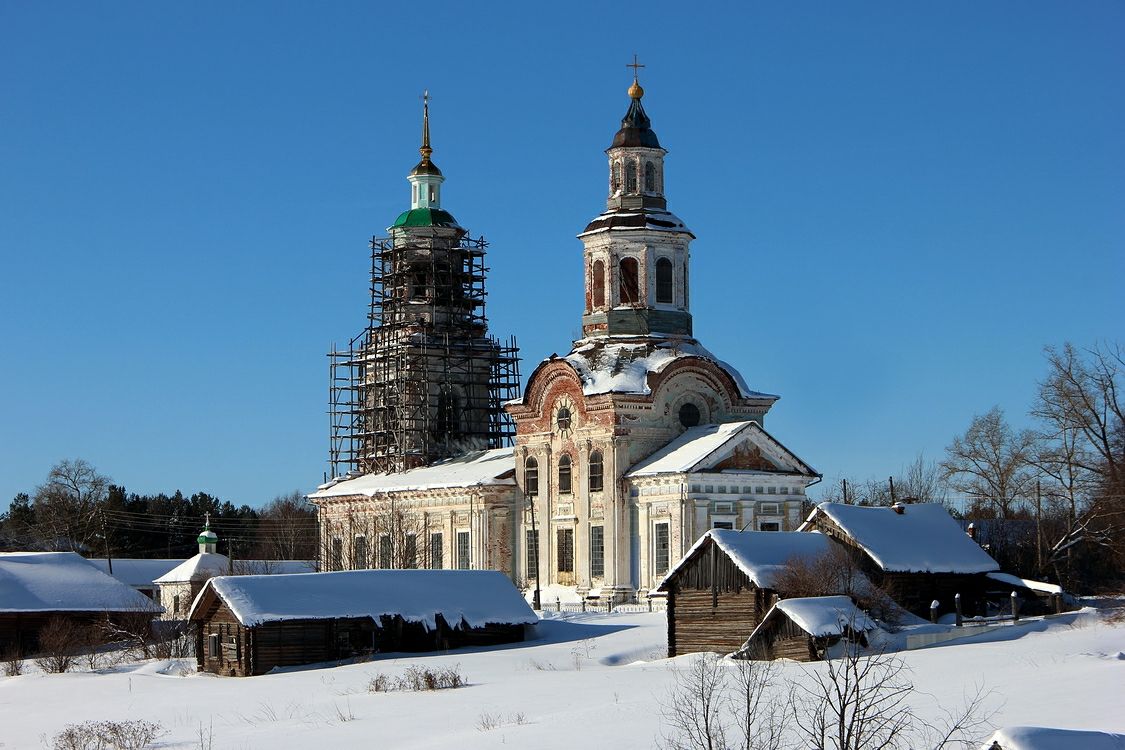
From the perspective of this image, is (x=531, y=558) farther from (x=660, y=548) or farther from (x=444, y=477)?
(x=660, y=548)

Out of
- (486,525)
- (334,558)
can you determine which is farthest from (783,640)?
(334,558)

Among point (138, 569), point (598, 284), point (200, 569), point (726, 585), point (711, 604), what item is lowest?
point (711, 604)

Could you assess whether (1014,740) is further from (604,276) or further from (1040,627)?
(604,276)

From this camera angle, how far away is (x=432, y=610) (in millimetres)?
42250

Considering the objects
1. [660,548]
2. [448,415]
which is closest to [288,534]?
[448,415]

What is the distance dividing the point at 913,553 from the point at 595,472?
563 inches

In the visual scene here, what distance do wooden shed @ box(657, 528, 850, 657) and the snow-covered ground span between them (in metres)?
1.25

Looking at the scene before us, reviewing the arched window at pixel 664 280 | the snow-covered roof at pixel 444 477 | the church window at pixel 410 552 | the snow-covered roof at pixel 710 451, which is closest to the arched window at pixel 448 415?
the snow-covered roof at pixel 444 477

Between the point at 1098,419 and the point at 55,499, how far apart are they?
176 feet

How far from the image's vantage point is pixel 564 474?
54.0 m

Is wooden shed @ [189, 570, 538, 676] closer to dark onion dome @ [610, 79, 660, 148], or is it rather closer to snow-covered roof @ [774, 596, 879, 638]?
snow-covered roof @ [774, 596, 879, 638]

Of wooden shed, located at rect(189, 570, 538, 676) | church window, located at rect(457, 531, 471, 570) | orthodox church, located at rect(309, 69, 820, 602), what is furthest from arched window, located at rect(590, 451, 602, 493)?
wooden shed, located at rect(189, 570, 538, 676)

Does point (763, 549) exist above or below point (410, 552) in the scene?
below

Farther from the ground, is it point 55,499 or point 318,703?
point 55,499
